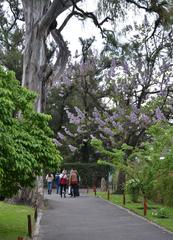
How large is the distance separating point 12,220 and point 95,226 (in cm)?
269

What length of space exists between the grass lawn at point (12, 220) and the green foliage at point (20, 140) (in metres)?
Answer: 1.11

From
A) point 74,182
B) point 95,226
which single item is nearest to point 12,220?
point 95,226

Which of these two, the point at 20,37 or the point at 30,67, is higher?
the point at 20,37

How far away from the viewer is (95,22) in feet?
75.5

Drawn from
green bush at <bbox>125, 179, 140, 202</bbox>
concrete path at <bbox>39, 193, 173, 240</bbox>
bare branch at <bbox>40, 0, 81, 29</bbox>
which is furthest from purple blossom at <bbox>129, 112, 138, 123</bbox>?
bare branch at <bbox>40, 0, 81, 29</bbox>

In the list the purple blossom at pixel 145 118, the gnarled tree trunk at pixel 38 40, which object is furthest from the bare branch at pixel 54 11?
the purple blossom at pixel 145 118

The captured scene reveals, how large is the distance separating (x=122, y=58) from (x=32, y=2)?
365 inches

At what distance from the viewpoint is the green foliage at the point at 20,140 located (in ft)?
34.8

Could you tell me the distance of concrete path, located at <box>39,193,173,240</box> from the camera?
1370 cm

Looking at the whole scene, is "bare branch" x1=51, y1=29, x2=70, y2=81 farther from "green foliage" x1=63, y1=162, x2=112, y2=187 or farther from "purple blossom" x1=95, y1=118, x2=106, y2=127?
"green foliage" x1=63, y1=162, x2=112, y2=187

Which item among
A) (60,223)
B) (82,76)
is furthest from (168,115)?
(60,223)

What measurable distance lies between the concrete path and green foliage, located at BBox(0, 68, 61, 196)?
2227 mm

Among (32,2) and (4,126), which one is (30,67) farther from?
(4,126)

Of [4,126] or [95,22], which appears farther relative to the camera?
[95,22]
